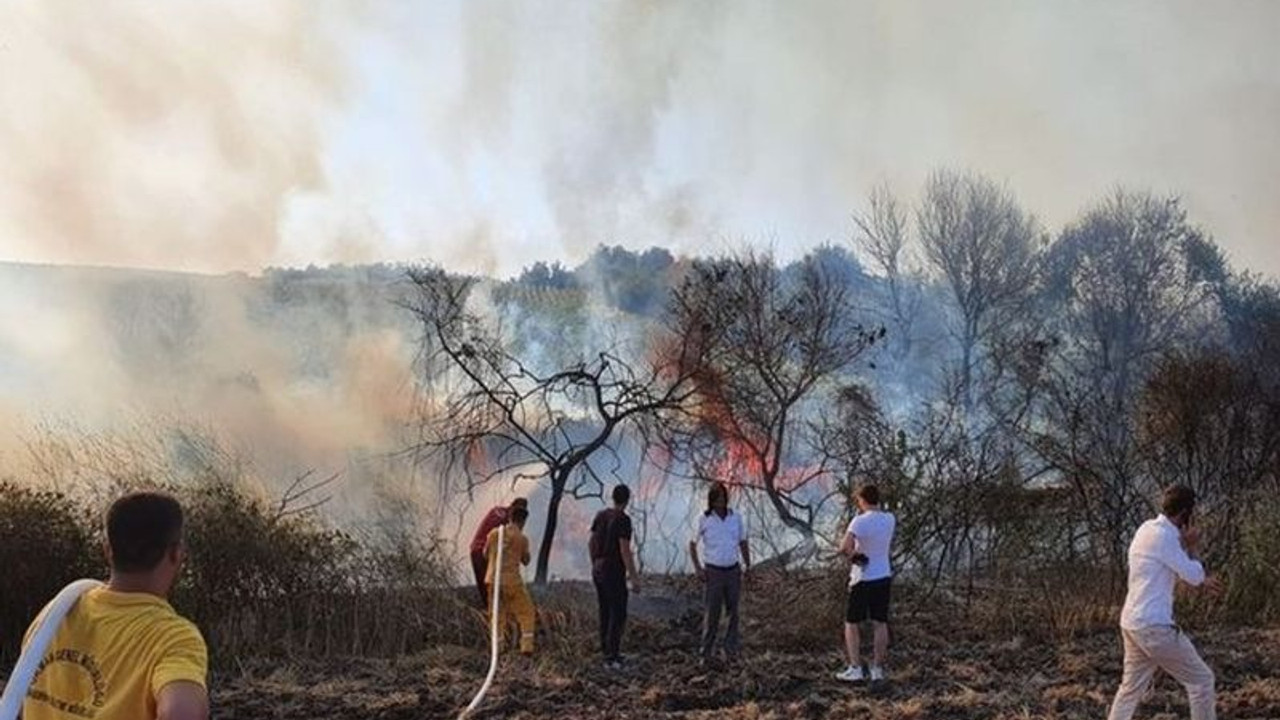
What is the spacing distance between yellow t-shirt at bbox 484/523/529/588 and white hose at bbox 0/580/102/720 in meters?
9.13

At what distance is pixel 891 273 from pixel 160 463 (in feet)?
84.7

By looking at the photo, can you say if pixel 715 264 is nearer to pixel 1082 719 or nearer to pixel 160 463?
pixel 160 463

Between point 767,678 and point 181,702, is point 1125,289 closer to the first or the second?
point 767,678

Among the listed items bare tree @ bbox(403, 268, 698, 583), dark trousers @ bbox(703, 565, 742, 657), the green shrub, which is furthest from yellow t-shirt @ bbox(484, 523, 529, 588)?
bare tree @ bbox(403, 268, 698, 583)

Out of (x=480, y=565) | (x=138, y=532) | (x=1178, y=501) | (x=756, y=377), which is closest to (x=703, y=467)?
(x=756, y=377)

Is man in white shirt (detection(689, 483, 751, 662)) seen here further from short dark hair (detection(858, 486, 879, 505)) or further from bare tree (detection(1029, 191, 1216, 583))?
bare tree (detection(1029, 191, 1216, 583))

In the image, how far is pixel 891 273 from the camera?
120ft

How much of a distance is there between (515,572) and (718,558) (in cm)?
208

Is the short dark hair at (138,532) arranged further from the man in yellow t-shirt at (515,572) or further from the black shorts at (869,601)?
the man in yellow t-shirt at (515,572)

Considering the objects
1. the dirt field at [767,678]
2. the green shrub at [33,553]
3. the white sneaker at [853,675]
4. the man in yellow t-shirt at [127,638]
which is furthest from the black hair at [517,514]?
the man in yellow t-shirt at [127,638]

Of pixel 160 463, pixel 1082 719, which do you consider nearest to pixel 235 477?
pixel 160 463

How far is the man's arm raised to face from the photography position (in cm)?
263

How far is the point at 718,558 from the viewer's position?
11641 mm

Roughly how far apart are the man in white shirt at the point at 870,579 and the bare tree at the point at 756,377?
27.4 feet
